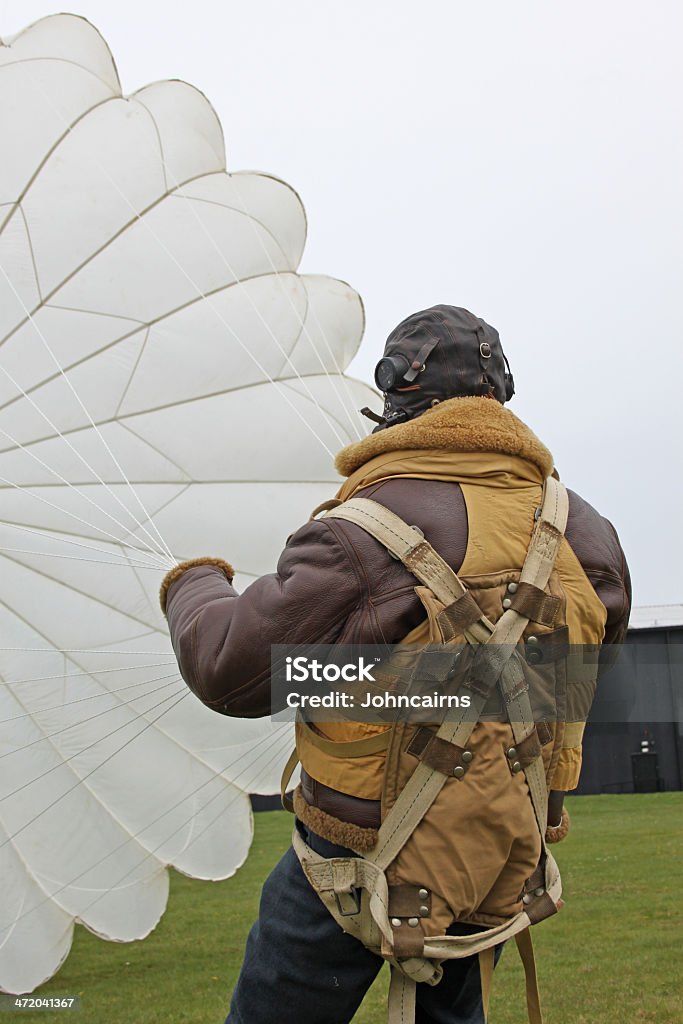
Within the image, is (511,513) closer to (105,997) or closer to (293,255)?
(293,255)

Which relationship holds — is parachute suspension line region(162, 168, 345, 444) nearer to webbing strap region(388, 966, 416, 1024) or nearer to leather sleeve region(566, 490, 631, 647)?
leather sleeve region(566, 490, 631, 647)

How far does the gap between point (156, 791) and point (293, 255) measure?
2224mm

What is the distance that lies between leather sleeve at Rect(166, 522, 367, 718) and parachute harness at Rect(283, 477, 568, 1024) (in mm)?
81

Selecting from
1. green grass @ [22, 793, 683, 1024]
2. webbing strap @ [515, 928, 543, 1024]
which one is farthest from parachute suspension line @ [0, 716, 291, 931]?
webbing strap @ [515, 928, 543, 1024]

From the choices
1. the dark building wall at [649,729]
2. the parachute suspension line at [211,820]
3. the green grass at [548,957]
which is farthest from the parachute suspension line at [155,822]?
the dark building wall at [649,729]

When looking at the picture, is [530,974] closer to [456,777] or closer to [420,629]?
[456,777]

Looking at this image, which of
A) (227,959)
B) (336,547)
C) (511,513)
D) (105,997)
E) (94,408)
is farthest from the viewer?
(227,959)

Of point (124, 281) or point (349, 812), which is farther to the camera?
point (124, 281)

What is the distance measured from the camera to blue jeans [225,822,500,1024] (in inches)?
68.7

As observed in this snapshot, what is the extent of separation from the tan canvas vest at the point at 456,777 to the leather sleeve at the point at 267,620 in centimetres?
8

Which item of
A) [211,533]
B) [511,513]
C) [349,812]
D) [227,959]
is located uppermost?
[511,513]

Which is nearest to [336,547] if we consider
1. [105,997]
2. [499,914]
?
[499,914]

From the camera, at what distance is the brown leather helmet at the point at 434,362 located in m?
1.80

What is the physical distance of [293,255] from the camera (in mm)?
4348
